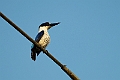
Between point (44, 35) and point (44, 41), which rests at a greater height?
point (44, 35)

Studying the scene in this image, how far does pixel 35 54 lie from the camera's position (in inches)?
264

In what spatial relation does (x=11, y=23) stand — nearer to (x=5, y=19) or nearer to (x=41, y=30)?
(x=5, y=19)

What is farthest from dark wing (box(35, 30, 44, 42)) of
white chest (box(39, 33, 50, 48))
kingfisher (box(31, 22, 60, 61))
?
white chest (box(39, 33, 50, 48))

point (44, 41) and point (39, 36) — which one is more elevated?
point (39, 36)

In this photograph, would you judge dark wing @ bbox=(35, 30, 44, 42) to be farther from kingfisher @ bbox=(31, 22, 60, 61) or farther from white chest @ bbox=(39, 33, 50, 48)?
white chest @ bbox=(39, 33, 50, 48)

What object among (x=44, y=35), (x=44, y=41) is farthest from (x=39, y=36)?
(x=44, y=41)

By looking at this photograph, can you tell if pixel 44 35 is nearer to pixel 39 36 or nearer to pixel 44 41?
pixel 39 36

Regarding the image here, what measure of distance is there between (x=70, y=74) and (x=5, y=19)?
706 millimetres

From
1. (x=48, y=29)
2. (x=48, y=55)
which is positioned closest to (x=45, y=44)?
(x=48, y=29)

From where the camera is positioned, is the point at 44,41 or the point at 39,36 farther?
the point at 39,36

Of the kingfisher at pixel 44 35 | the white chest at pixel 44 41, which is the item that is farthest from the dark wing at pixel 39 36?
the white chest at pixel 44 41

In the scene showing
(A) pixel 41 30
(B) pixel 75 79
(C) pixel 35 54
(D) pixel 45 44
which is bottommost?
(B) pixel 75 79

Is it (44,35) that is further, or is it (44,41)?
(44,35)

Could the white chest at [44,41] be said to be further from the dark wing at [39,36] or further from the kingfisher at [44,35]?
the dark wing at [39,36]
